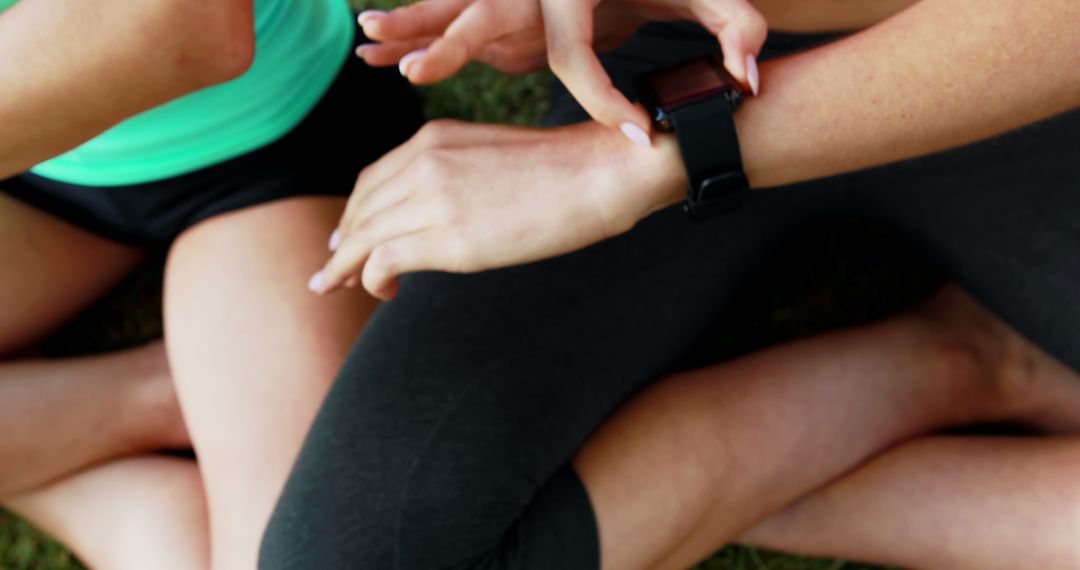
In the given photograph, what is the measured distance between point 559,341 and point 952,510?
23.9 inches

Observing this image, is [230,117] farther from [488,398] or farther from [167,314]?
[488,398]

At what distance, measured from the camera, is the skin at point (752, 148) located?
0.97 m

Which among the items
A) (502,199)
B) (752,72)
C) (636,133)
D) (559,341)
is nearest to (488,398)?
(559,341)

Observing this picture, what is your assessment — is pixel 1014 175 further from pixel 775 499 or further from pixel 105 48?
pixel 105 48

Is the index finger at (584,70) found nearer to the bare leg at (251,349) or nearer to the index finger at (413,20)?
the index finger at (413,20)

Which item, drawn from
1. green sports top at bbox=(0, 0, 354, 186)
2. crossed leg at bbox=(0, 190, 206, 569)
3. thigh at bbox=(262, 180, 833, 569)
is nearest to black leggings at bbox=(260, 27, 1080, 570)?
thigh at bbox=(262, 180, 833, 569)

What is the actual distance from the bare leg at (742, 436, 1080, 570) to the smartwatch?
0.57 m

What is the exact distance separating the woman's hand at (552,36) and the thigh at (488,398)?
260 mm

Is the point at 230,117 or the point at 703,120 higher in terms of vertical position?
the point at 703,120

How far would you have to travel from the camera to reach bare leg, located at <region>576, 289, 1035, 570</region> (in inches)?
46.6

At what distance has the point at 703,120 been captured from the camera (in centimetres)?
97

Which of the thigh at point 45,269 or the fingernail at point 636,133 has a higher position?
the fingernail at point 636,133

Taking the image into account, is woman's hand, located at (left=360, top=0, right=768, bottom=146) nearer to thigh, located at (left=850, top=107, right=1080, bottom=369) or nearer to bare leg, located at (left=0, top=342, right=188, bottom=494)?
thigh, located at (left=850, top=107, right=1080, bottom=369)

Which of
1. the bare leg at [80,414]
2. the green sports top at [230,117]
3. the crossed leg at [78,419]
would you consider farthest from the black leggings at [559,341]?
the bare leg at [80,414]
